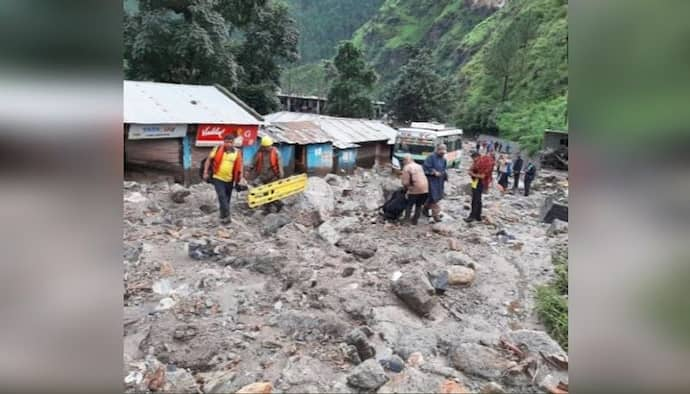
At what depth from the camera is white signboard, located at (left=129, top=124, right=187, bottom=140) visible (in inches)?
235

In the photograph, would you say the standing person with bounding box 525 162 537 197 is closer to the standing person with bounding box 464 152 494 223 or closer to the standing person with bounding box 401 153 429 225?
the standing person with bounding box 464 152 494 223

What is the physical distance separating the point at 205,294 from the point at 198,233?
1.47m

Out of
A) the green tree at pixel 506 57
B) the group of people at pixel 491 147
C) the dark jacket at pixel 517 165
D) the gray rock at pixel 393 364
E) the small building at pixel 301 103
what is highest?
the green tree at pixel 506 57

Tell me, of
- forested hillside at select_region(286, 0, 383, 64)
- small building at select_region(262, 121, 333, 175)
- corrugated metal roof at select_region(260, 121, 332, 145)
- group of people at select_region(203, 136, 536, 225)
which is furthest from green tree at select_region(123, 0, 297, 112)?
group of people at select_region(203, 136, 536, 225)

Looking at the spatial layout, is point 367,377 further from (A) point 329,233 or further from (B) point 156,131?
(B) point 156,131

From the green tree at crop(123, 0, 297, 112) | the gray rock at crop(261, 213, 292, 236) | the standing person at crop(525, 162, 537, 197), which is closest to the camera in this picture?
the gray rock at crop(261, 213, 292, 236)

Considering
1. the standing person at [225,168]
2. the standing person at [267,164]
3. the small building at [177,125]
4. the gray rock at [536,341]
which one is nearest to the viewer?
the gray rock at [536,341]

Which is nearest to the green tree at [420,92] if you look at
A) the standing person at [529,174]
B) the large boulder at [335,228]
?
the standing person at [529,174]

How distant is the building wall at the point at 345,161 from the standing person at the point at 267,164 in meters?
1.79

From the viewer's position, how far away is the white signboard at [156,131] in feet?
19.6

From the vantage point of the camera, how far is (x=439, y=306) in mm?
3574

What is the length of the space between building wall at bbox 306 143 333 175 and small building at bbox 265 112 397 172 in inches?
6.8

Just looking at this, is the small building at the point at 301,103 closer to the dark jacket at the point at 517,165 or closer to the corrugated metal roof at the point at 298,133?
the corrugated metal roof at the point at 298,133
